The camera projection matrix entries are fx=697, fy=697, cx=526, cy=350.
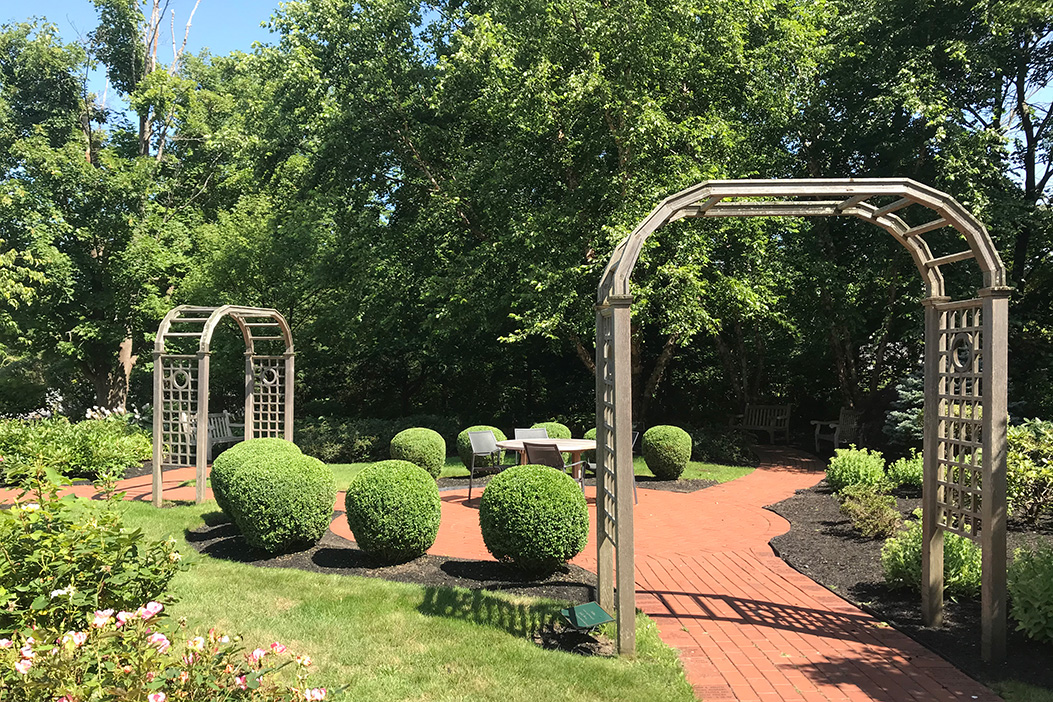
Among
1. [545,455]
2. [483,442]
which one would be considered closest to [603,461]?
[545,455]

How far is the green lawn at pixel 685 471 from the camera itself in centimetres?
1130

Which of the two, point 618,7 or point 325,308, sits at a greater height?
point 618,7

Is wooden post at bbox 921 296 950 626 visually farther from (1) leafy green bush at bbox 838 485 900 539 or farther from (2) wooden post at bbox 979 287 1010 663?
(1) leafy green bush at bbox 838 485 900 539

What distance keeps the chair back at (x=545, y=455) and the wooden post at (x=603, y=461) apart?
3028mm

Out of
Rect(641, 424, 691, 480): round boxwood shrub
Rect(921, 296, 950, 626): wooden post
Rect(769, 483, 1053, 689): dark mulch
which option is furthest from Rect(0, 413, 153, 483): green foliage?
Rect(921, 296, 950, 626): wooden post

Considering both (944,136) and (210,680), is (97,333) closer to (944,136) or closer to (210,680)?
(210,680)

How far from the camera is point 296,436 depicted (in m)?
14.4

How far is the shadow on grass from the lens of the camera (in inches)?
182

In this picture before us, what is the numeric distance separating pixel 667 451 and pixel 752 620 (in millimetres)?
5867

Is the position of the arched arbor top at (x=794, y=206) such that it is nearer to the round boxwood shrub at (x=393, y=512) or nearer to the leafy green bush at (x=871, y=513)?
the round boxwood shrub at (x=393, y=512)

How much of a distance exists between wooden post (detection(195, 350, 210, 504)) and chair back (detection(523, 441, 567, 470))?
406 cm

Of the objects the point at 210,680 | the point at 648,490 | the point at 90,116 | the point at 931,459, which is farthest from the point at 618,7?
the point at 90,116

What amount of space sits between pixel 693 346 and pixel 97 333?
14821 millimetres

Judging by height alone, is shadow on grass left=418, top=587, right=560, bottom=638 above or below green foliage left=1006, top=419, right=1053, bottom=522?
below
